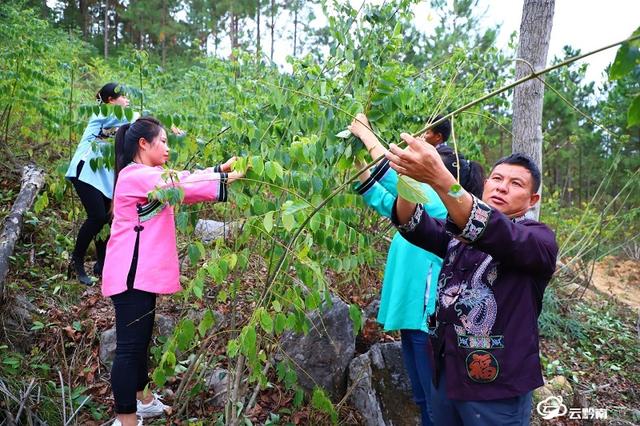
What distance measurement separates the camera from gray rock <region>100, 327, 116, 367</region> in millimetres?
3156

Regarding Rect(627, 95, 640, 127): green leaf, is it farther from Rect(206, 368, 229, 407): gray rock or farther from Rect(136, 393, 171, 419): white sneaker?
Rect(136, 393, 171, 419): white sneaker

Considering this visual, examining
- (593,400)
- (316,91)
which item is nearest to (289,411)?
(316,91)

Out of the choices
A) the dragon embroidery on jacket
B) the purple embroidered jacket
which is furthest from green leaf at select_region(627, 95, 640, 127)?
the dragon embroidery on jacket

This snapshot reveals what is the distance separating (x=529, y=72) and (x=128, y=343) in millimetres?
3394

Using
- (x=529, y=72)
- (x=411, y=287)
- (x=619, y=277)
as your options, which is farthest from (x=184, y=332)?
(x=619, y=277)

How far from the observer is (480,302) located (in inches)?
64.0

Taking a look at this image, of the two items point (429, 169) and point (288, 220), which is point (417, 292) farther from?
point (429, 169)

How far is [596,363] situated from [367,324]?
2.98m

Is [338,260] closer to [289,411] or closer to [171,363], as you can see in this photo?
[171,363]

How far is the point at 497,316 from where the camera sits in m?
1.59

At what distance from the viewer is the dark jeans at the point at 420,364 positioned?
2.52 meters

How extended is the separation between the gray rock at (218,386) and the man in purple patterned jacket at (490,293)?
1.64 meters

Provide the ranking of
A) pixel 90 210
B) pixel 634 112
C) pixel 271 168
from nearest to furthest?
pixel 634 112, pixel 271 168, pixel 90 210

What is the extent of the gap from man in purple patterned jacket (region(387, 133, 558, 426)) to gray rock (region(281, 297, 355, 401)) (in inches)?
59.8
